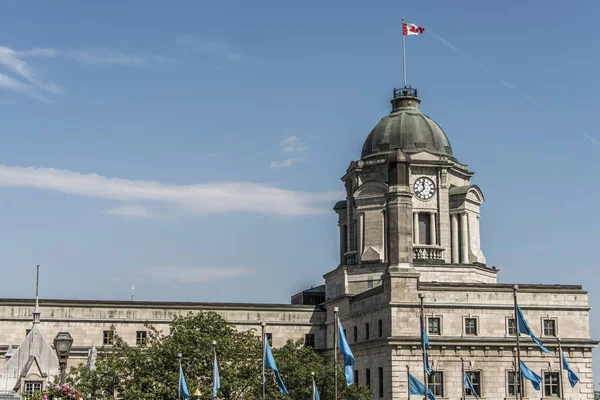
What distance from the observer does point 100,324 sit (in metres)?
90.4

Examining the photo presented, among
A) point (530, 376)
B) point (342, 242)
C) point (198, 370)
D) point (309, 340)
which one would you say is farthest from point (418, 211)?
point (198, 370)

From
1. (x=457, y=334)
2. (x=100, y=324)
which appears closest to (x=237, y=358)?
(x=457, y=334)

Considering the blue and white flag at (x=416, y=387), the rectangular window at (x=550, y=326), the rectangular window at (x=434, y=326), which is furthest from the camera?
the rectangular window at (x=550, y=326)

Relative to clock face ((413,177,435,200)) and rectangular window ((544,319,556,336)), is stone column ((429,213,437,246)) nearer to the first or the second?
clock face ((413,177,435,200))

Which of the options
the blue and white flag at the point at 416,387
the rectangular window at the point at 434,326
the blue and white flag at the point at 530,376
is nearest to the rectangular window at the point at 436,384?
the rectangular window at the point at 434,326

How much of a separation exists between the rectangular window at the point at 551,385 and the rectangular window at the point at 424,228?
1702 cm

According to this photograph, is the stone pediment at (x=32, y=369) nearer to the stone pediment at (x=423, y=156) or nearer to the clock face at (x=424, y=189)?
the clock face at (x=424, y=189)

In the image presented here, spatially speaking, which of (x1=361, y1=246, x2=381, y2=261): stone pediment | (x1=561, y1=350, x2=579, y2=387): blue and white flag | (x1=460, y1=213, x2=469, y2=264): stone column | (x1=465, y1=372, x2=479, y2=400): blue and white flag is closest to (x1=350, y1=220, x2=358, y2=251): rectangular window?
(x1=361, y1=246, x2=381, y2=261): stone pediment

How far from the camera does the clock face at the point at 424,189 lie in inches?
3533

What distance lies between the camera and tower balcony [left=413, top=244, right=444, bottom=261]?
87750mm

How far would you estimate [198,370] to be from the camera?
6938 cm

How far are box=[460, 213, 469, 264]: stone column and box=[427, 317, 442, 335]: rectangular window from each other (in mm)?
12927

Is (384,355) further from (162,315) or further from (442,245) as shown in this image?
(162,315)

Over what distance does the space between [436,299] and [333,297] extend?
15.9 metres
